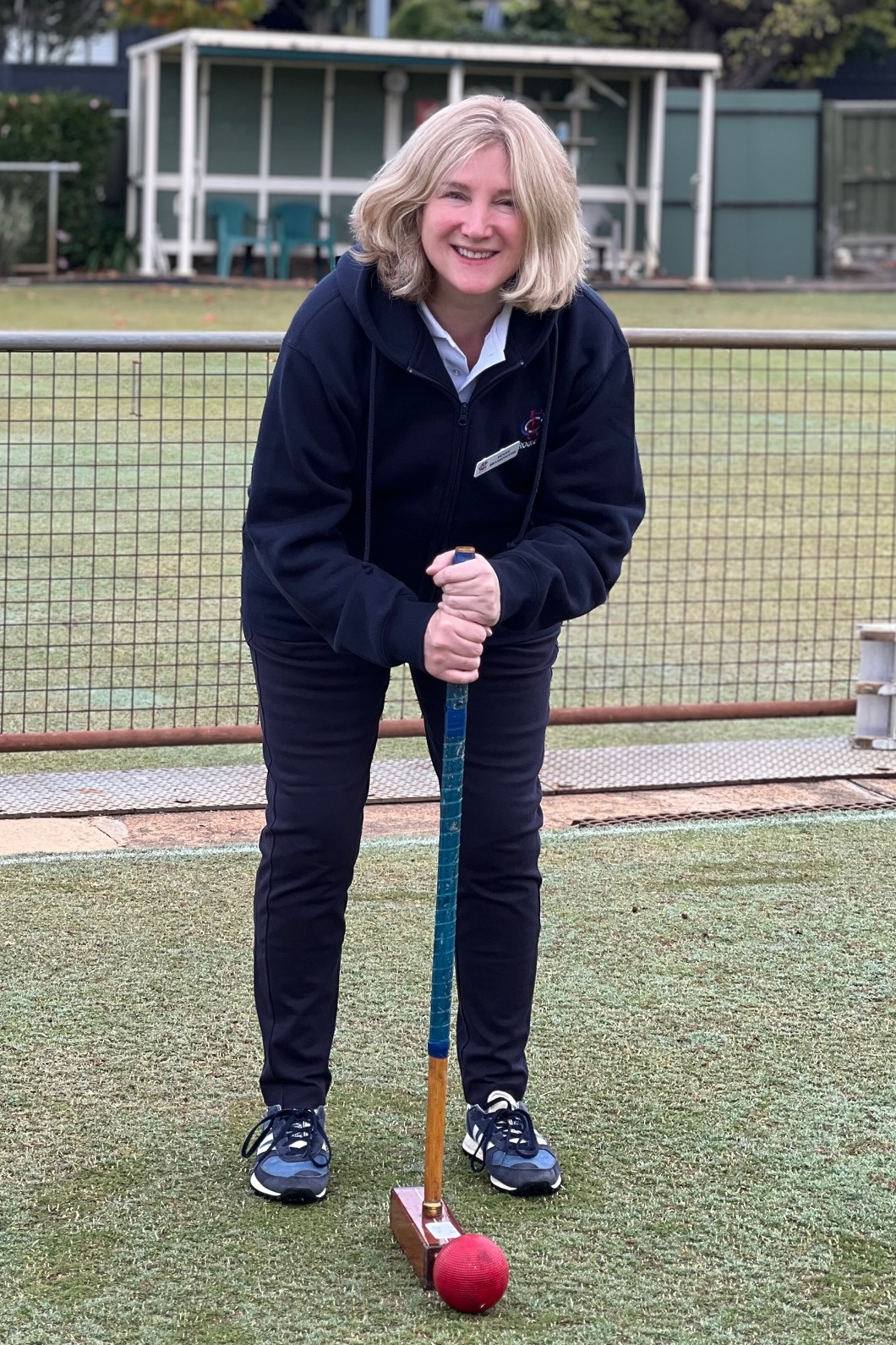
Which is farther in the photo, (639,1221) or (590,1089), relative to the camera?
(590,1089)

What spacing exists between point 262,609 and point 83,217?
21784 mm

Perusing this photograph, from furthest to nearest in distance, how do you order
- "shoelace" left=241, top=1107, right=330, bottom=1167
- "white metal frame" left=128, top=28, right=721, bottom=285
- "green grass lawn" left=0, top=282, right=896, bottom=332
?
"white metal frame" left=128, top=28, right=721, bottom=285 < "green grass lawn" left=0, top=282, right=896, bottom=332 < "shoelace" left=241, top=1107, right=330, bottom=1167

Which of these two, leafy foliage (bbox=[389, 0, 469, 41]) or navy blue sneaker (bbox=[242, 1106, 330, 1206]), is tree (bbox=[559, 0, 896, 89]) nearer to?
leafy foliage (bbox=[389, 0, 469, 41])

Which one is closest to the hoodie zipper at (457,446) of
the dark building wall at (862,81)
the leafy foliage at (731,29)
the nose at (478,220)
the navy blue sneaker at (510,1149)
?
the nose at (478,220)

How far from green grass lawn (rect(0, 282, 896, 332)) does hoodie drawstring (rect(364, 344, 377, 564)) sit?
1251 cm

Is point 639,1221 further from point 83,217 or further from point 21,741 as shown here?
point 83,217

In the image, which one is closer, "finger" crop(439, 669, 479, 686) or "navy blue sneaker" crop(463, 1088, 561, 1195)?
"finger" crop(439, 669, 479, 686)

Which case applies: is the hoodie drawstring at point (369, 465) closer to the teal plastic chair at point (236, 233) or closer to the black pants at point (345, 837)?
the black pants at point (345, 837)

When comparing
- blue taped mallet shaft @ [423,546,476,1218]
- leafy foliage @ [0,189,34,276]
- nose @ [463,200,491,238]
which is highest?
leafy foliage @ [0,189,34,276]

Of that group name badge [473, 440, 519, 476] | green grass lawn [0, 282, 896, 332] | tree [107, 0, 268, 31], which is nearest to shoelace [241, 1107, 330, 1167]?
name badge [473, 440, 519, 476]

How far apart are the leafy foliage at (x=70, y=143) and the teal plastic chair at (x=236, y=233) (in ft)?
5.08

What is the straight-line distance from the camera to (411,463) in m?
2.91

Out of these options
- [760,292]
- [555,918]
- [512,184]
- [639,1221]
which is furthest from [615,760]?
[760,292]

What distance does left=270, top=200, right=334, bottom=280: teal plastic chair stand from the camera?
77.5 feet
